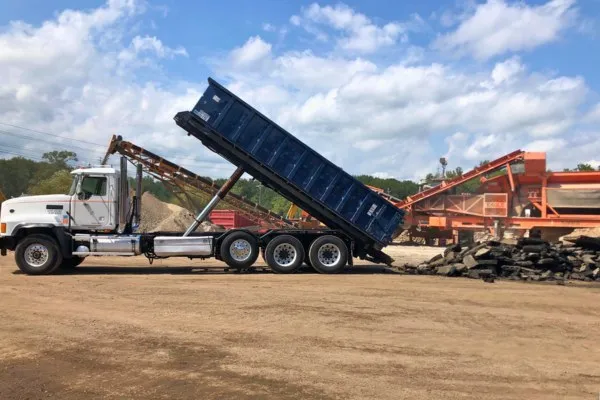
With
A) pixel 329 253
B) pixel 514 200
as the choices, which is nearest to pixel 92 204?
pixel 329 253

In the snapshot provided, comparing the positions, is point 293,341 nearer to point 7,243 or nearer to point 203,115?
point 203,115

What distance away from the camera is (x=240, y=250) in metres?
14.4

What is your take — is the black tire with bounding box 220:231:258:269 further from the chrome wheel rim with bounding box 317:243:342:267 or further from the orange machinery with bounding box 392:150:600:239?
the orange machinery with bounding box 392:150:600:239

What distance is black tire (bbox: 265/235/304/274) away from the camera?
570 inches

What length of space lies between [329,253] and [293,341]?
26.9 ft

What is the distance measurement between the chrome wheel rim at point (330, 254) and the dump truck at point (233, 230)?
0.10 ft

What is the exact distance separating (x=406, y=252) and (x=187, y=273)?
11395mm

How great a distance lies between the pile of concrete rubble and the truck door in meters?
9.25

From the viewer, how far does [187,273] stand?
1445 centimetres

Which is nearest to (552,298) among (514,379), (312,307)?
(312,307)

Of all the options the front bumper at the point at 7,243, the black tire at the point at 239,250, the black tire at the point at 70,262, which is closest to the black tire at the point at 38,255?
the front bumper at the point at 7,243

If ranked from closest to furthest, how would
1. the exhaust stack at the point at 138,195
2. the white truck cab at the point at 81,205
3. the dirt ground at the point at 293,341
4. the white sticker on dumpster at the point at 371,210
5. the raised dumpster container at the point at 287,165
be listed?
1. the dirt ground at the point at 293,341
2. the white truck cab at the point at 81,205
3. the raised dumpster container at the point at 287,165
4. the white sticker on dumpster at the point at 371,210
5. the exhaust stack at the point at 138,195

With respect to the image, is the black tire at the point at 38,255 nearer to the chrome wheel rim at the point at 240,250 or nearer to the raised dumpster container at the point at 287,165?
the chrome wheel rim at the point at 240,250

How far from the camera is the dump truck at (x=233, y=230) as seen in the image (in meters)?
13.5
